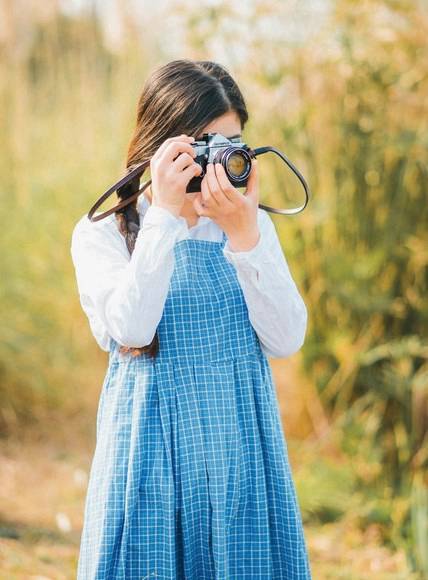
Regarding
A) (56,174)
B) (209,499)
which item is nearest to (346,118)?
(56,174)

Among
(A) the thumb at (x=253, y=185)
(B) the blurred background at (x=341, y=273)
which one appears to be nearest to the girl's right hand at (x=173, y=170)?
(A) the thumb at (x=253, y=185)

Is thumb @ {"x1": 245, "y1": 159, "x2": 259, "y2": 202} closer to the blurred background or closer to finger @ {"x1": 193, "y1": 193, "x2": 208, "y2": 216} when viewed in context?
finger @ {"x1": 193, "y1": 193, "x2": 208, "y2": 216}

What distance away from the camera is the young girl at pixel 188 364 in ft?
4.57

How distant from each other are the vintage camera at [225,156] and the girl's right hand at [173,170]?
0.02 metres

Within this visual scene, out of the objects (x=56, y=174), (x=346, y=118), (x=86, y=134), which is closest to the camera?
(x=346, y=118)

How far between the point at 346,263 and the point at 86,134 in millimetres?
1743

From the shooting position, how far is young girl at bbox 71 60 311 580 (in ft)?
4.57

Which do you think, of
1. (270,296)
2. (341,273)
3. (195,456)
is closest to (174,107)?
(270,296)

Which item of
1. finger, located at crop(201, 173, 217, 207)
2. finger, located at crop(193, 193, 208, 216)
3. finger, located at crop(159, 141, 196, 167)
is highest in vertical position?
finger, located at crop(159, 141, 196, 167)

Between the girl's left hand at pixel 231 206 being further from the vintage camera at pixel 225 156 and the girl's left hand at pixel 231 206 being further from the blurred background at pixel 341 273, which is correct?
the blurred background at pixel 341 273

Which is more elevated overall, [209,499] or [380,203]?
[380,203]

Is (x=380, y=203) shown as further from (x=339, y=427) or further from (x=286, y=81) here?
(x=339, y=427)

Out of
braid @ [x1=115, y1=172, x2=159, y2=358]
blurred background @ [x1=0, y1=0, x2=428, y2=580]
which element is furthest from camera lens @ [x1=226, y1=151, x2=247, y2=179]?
blurred background @ [x1=0, y1=0, x2=428, y2=580]

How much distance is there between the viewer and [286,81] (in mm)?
2945
